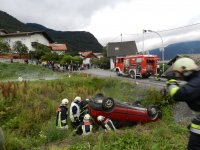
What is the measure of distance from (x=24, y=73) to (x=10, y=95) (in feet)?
64.2

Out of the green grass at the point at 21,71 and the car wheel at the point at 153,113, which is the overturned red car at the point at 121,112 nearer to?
the car wheel at the point at 153,113

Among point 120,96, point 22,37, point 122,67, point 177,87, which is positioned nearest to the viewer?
point 177,87

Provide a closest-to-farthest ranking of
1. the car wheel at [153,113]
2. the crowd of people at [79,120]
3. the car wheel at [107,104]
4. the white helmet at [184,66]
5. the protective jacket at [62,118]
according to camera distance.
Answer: the white helmet at [184,66]
the crowd of people at [79,120]
the protective jacket at [62,118]
the car wheel at [107,104]
the car wheel at [153,113]

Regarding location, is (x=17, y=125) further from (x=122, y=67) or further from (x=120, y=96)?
(x=122, y=67)

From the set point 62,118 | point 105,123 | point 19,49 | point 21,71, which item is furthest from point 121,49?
point 105,123

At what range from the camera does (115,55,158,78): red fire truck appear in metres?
33.3

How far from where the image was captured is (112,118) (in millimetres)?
12922

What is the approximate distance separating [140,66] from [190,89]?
96.7 feet

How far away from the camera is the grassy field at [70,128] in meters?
7.95

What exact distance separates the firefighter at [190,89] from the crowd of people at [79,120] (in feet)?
22.1

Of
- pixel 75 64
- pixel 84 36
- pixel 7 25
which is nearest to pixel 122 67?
pixel 75 64

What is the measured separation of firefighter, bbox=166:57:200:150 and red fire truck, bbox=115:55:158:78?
28401 mm

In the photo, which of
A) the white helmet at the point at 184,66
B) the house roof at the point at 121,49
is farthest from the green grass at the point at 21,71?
the house roof at the point at 121,49

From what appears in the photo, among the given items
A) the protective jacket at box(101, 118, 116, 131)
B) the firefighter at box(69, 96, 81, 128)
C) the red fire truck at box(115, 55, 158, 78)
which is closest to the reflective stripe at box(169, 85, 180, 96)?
the protective jacket at box(101, 118, 116, 131)
